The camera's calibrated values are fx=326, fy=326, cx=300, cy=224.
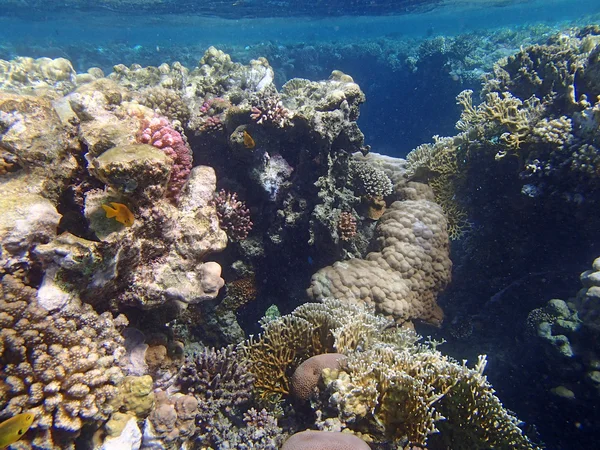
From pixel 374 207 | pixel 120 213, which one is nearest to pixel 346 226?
pixel 374 207

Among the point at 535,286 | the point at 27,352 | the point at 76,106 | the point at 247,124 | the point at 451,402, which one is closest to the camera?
the point at 27,352

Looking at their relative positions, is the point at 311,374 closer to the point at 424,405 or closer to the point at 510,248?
the point at 424,405

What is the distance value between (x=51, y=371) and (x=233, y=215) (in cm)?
330

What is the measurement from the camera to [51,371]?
284cm

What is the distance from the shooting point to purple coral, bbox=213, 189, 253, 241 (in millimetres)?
5466

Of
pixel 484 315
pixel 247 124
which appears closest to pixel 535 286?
pixel 484 315

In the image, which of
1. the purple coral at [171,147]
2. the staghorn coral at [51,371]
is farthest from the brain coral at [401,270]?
the staghorn coral at [51,371]

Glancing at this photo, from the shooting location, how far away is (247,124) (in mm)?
5766

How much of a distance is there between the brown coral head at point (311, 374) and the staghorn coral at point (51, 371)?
1.91 m

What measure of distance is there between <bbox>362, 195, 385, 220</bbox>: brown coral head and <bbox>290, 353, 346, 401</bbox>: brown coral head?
370 cm

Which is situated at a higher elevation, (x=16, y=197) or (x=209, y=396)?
(x=16, y=197)

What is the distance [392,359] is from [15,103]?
5.12 metres

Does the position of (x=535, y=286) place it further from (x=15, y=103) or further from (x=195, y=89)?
(x=15, y=103)

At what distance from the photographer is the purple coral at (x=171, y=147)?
171 inches
